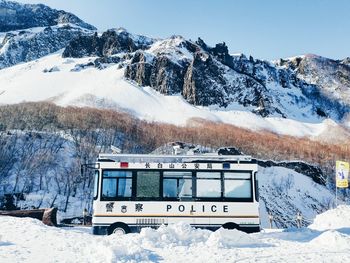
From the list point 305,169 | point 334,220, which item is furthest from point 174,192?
point 305,169

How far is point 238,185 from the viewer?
19547 millimetres

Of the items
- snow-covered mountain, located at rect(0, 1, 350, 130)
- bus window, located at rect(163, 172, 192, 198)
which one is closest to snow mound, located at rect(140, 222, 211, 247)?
bus window, located at rect(163, 172, 192, 198)

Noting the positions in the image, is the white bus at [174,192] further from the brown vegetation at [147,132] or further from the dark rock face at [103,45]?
the dark rock face at [103,45]

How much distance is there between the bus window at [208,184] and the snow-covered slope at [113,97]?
4111 inches

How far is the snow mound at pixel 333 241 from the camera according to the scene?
14602mm

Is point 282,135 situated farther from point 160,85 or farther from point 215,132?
point 160,85

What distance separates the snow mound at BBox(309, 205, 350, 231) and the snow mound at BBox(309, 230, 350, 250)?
4.42 m

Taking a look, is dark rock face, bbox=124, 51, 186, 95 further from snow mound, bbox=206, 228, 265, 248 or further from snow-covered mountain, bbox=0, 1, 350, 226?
snow mound, bbox=206, 228, 265, 248

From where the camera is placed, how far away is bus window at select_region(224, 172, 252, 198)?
763 inches

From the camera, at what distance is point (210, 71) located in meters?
162

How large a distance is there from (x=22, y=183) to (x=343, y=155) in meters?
87.2

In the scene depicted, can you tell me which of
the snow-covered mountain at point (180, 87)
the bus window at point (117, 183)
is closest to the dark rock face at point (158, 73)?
the snow-covered mountain at point (180, 87)

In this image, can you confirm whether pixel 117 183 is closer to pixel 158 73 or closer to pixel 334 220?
pixel 334 220

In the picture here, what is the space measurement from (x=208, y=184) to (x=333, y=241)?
630 cm
